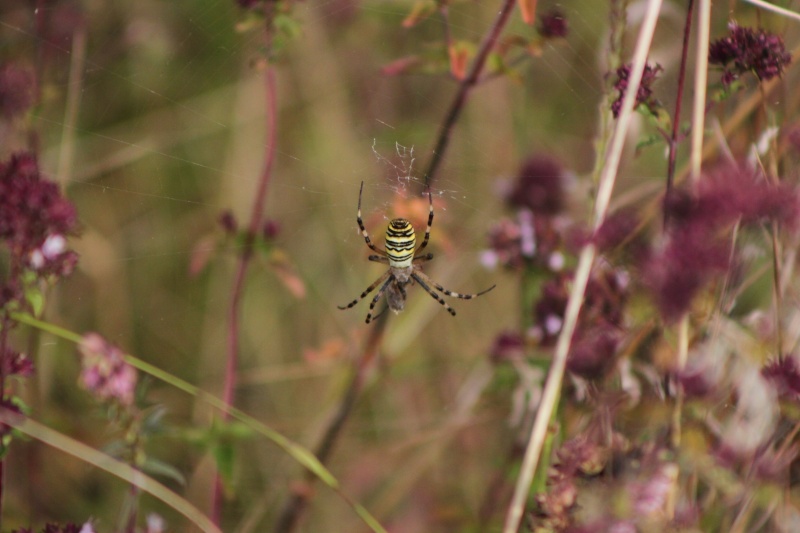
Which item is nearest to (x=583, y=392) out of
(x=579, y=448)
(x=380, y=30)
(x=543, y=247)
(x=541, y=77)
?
(x=579, y=448)

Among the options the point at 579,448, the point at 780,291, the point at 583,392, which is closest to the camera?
the point at 579,448

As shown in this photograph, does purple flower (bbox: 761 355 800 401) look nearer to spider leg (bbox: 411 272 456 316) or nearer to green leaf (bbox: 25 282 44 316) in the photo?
spider leg (bbox: 411 272 456 316)

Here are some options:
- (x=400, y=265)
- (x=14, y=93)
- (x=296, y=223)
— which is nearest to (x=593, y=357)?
(x=400, y=265)

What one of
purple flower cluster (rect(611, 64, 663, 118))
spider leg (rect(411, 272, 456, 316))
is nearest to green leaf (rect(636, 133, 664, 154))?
purple flower cluster (rect(611, 64, 663, 118))

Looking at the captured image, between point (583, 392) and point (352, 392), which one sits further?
point (352, 392)

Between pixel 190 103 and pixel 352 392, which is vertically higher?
pixel 190 103

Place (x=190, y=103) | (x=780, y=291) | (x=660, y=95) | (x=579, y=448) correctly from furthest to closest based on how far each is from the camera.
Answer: (x=190, y=103), (x=660, y=95), (x=780, y=291), (x=579, y=448)

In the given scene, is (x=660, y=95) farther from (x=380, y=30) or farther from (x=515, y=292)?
(x=380, y=30)
